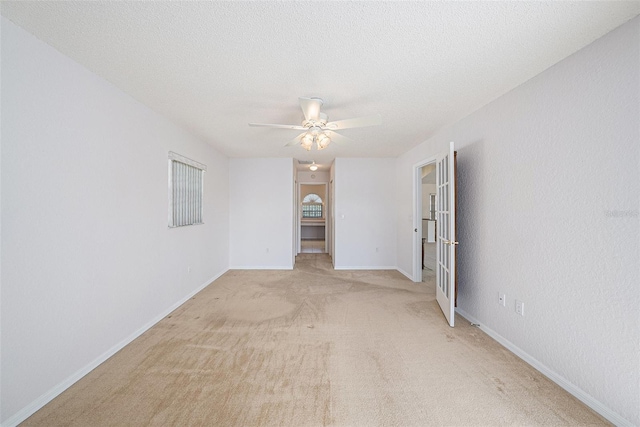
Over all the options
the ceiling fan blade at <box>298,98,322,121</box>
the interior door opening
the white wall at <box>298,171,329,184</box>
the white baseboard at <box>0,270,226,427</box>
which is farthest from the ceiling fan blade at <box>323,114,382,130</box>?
the white wall at <box>298,171,329,184</box>

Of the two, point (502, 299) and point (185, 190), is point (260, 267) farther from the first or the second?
point (502, 299)

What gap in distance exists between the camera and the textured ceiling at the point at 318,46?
60.2 inches

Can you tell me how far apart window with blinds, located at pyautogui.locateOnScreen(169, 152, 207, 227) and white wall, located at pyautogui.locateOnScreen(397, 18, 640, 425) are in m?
3.52

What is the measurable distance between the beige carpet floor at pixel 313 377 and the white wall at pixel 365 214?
246 centimetres

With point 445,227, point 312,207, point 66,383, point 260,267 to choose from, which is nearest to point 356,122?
point 445,227

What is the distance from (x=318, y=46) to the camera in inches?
72.5

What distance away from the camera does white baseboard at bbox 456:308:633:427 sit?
64.9 inches

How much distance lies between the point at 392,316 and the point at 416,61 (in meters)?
2.61

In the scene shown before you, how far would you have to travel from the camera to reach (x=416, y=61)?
2.04 metres

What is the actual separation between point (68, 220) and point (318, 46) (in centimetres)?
211

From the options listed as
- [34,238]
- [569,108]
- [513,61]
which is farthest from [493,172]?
[34,238]

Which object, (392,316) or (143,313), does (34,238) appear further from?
(392,316)

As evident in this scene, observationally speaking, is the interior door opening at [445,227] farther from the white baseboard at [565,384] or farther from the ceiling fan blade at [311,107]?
the ceiling fan blade at [311,107]

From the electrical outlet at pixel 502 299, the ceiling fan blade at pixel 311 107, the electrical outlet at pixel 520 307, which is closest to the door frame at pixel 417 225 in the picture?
the electrical outlet at pixel 502 299
